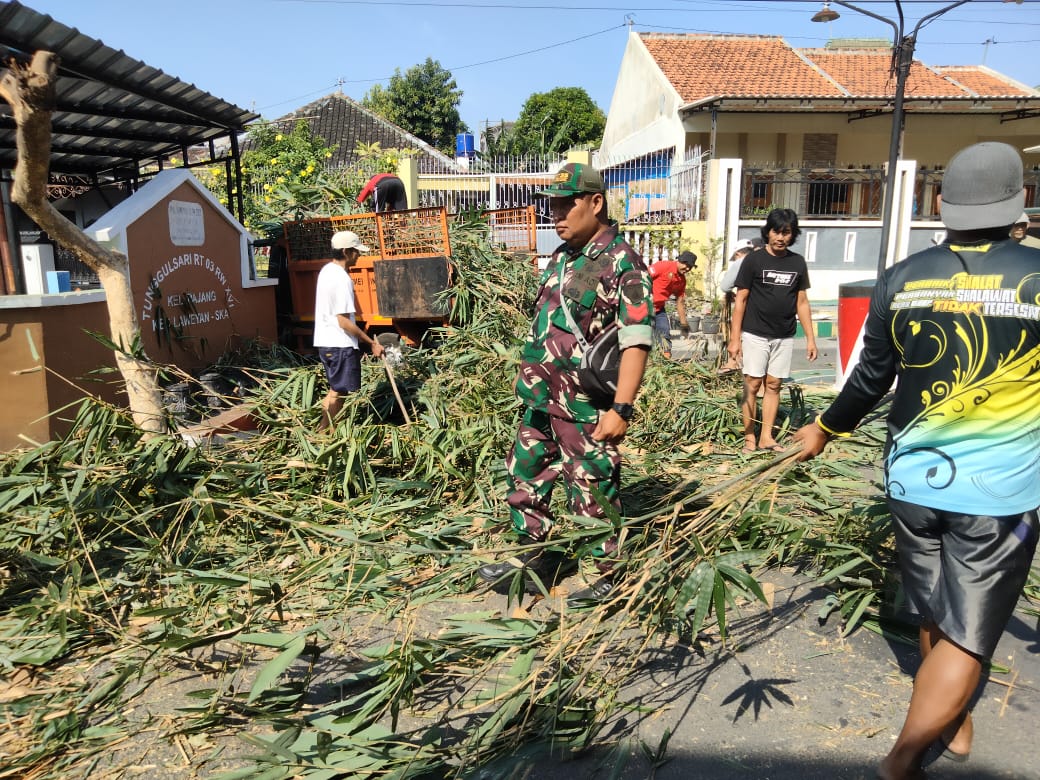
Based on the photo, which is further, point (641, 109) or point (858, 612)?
point (641, 109)

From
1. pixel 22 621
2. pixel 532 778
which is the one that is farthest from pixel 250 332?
pixel 532 778

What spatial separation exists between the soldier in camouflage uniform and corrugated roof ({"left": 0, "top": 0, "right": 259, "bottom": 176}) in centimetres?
324

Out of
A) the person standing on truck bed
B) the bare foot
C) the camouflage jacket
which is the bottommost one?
the bare foot

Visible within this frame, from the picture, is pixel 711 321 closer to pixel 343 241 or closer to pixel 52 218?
pixel 343 241

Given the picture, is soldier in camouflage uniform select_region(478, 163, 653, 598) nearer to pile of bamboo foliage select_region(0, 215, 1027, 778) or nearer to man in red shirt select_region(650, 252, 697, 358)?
pile of bamboo foliage select_region(0, 215, 1027, 778)

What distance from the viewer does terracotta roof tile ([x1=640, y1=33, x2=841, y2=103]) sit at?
20703 mm

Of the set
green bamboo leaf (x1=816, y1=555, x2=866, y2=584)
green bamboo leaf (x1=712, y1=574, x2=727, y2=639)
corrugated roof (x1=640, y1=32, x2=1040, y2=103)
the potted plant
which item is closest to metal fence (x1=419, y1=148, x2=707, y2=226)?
corrugated roof (x1=640, y1=32, x2=1040, y2=103)

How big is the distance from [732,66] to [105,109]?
20360 mm

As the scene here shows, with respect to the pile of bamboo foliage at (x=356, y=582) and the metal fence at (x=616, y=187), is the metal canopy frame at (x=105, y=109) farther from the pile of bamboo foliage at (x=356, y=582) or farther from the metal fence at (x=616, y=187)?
the metal fence at (x=616, y=187)

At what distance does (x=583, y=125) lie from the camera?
1622 inches

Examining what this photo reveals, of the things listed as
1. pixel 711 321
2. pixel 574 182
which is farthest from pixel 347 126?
pixel 574 182

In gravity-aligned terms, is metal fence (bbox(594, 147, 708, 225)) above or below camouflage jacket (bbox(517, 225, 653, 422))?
above

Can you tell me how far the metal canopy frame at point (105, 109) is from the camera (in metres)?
4.79

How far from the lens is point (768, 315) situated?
5398 mm
